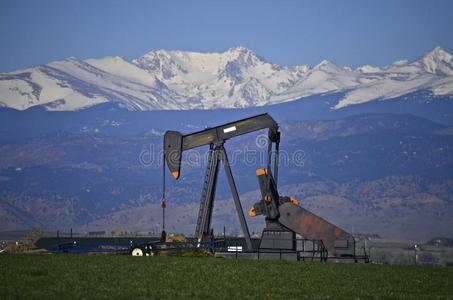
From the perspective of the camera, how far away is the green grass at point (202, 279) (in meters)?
40.6

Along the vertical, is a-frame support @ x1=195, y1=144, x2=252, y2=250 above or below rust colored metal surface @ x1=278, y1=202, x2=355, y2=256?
above

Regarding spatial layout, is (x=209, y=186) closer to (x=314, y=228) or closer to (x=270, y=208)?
(x=270, y=208)

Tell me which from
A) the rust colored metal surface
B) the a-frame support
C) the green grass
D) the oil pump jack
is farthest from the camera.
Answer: the a-frame support

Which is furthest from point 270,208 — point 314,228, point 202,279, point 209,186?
point 202,279

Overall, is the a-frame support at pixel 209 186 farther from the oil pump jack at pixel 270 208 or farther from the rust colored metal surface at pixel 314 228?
the rust colored metal surface at pixel 314 228

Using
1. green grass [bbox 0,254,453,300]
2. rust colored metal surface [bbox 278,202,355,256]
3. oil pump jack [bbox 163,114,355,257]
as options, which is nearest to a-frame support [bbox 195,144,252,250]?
oil pump jack [bbox 163,114,355,257]

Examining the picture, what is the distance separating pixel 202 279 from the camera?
151 feet

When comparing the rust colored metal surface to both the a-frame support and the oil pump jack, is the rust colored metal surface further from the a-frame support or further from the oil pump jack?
the a-frame support

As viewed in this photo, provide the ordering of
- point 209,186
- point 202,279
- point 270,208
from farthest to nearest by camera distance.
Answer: point 209,186
point 270,208
point 202,279

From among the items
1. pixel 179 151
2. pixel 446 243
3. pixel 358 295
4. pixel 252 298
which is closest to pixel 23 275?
pixel 252 298

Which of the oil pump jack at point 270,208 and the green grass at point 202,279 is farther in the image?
the oil pump jack at point 270,208

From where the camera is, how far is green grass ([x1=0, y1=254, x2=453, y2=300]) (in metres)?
40.6

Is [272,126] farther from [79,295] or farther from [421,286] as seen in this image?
[79,295]

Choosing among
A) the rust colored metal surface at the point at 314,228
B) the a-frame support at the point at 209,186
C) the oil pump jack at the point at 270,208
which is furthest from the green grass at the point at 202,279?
the a-frame support at the point at 209,186
